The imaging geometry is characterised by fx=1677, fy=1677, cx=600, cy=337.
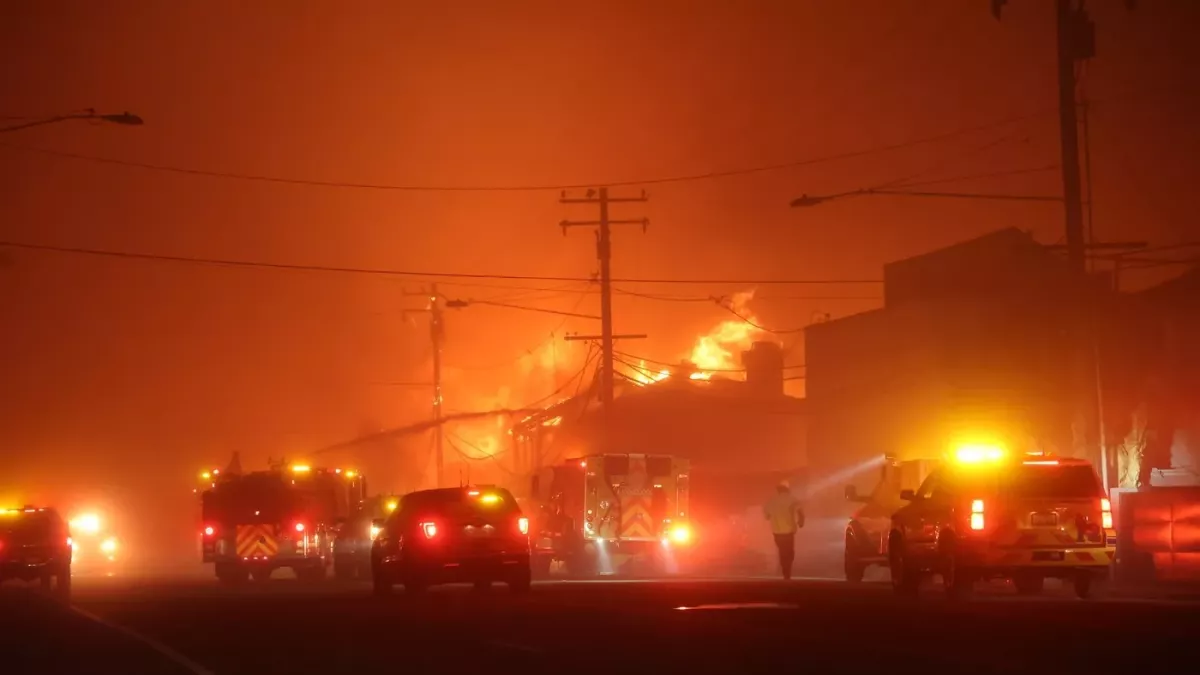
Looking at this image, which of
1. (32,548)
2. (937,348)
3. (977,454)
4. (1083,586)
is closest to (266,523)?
(32,548)

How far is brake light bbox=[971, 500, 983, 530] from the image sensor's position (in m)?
22.0

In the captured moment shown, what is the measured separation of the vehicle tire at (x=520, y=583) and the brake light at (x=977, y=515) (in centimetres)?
696

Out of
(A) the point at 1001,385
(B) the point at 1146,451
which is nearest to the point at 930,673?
(B) the point at 1146,451

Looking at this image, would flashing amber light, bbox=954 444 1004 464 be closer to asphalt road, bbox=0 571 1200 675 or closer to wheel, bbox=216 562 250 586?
asphalt road, bbox=0 571 1200 675

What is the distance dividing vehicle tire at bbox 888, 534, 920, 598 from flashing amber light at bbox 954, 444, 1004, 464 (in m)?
1.67

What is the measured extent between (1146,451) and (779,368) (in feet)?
133

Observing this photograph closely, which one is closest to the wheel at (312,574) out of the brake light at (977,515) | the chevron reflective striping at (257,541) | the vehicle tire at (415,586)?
the chevron reflective striping at (257,541)

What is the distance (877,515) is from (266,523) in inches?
628

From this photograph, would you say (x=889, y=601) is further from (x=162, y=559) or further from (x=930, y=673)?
(x=162, y=559)

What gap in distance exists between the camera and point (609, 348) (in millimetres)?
53656

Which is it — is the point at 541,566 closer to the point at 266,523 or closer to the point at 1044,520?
the point at 266,523

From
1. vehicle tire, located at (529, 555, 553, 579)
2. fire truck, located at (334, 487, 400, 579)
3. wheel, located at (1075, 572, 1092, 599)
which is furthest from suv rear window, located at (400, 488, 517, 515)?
vehicle tire, located at (529, 555, 553, 579)

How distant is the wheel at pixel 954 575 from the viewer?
22297mm

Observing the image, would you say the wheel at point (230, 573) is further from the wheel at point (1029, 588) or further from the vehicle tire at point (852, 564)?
the wheel at point (1029, 588)
